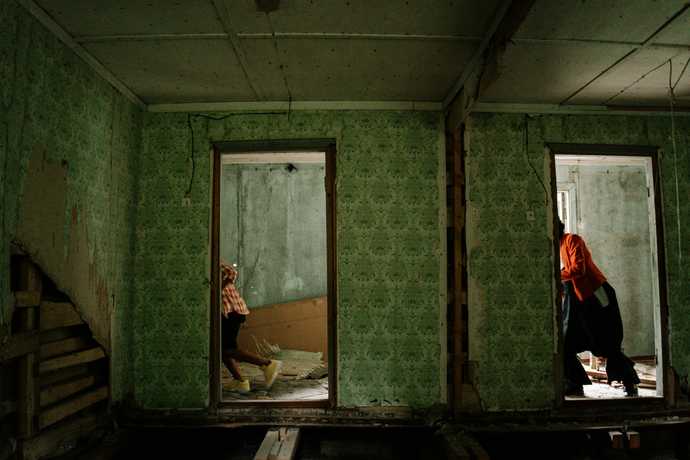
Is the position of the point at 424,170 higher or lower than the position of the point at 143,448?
higher

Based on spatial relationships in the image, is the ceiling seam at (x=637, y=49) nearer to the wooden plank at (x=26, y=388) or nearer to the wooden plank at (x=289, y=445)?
the wooden plank at (x=289, y=445)

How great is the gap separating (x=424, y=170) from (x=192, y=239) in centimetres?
209

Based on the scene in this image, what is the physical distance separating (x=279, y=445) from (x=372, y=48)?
284 centimetres

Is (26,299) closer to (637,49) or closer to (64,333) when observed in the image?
(64,333)

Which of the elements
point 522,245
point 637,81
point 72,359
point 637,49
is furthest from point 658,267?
point 72,359

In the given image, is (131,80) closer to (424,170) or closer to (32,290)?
(32,290)

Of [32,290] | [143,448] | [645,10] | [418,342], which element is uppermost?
[645,10]

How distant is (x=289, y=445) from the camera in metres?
3.19

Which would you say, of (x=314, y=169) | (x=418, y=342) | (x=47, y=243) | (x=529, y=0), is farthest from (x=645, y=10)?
(x=314, y=169)

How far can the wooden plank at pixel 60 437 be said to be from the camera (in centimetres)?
256

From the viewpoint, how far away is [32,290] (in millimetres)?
2512

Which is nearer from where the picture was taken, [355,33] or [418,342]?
[355,33]

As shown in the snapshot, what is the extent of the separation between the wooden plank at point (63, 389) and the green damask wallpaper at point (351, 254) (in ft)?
2.27

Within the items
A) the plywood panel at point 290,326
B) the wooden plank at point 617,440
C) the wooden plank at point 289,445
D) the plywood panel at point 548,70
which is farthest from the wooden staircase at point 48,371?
the wooden plank at point 617,440
